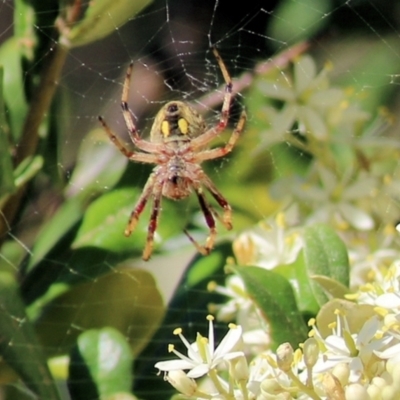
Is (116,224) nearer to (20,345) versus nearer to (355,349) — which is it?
(20,345)

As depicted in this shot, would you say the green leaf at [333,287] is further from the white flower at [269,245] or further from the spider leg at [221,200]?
the spider leg at [221,200]

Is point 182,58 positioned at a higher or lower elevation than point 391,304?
higher

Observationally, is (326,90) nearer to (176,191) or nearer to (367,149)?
(367,149)

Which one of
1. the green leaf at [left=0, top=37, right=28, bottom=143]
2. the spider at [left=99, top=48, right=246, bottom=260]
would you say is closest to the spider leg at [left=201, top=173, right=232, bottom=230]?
the spider at [left=99, top=48, right=246, bottom=260]

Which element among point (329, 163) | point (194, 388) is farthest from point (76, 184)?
point (194, 388)

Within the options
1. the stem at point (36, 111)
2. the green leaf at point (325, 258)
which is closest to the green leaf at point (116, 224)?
the stem at point (36, 111)

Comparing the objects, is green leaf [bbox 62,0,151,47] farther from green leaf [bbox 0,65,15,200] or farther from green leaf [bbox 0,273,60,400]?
green leaf [bbox 0,273,60,400]

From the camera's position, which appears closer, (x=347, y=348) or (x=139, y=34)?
(x=347, y=348)
